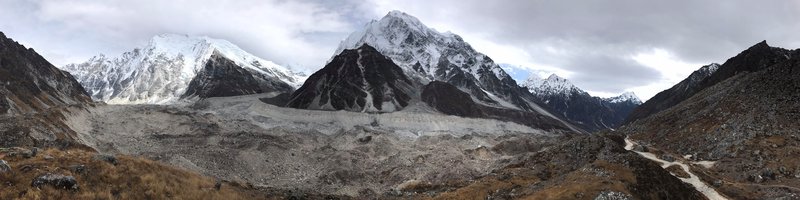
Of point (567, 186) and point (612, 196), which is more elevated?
point (567, 186)

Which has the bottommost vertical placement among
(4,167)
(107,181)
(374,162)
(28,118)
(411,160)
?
(374,162)

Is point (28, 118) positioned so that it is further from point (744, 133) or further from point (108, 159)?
point (744, 133)

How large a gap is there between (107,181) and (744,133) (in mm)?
82304

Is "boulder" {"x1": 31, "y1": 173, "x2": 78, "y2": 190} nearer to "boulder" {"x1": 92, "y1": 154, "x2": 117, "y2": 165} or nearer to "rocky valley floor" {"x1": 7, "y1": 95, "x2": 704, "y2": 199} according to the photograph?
"boulder" {"x1": 92, "y1": 154, "x2": 117, "y2": 165}

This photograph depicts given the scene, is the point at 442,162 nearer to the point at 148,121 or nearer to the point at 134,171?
the point at 134,171

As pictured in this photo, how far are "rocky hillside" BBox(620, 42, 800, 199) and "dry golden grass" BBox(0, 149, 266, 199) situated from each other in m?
49.4

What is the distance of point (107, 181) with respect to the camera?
3366 centimetres

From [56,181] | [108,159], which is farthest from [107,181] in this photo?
[108,159]

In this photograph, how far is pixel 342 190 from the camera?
268ft

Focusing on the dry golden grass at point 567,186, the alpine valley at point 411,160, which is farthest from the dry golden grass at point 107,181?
the dry golden grass at point 567,186

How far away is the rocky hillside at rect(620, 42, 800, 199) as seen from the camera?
65713mm

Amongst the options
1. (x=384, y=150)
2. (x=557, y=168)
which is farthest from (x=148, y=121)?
(x=557, y=168)

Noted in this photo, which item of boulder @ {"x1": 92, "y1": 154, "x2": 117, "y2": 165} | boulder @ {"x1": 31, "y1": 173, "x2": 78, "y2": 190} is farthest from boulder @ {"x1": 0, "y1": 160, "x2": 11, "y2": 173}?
boulder @ {"x1": 92, "y1": 154, "x2": 117, "y2": 165}

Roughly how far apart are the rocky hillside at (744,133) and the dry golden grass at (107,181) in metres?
49.4
